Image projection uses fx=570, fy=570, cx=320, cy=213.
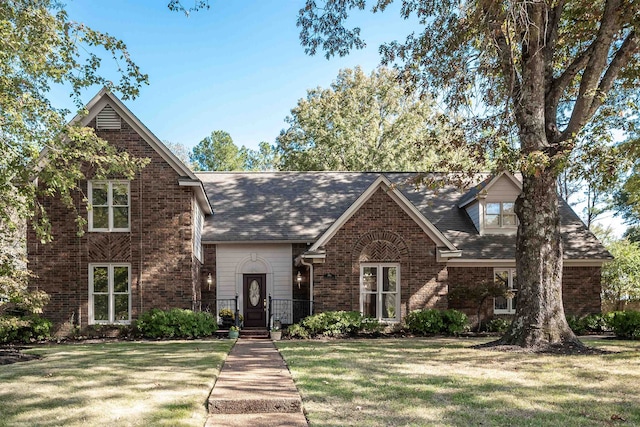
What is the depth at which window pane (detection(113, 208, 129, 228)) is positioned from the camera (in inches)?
773

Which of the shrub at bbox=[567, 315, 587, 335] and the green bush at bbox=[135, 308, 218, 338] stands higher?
the green bush at bbox=[135, 308, 218, 338]

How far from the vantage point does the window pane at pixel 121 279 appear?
1961 centimetres

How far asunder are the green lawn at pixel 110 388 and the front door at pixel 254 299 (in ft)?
27.3

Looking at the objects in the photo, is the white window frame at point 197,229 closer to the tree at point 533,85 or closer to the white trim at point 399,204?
the white trim at point 399,204

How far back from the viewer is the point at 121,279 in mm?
19672

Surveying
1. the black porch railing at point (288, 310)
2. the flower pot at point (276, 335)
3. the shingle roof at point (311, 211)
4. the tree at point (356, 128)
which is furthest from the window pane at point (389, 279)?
the tree at point (356, 128)

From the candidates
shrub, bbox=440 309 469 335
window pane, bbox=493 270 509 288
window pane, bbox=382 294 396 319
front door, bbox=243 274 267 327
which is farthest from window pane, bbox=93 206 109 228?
window pane, bbox=493 270 509 288

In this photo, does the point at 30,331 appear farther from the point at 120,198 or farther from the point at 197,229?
the point at 197,229

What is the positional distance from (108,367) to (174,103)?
51.7 ft

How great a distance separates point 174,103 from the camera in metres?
24.8

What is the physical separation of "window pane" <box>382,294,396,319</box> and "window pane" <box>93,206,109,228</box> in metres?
10.1

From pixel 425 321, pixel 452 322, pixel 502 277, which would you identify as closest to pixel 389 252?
pixel 425 321

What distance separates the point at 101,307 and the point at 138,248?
2.38m

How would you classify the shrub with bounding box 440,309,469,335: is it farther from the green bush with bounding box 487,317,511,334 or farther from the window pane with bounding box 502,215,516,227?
the window pane with bounding box 502,215,516,227
